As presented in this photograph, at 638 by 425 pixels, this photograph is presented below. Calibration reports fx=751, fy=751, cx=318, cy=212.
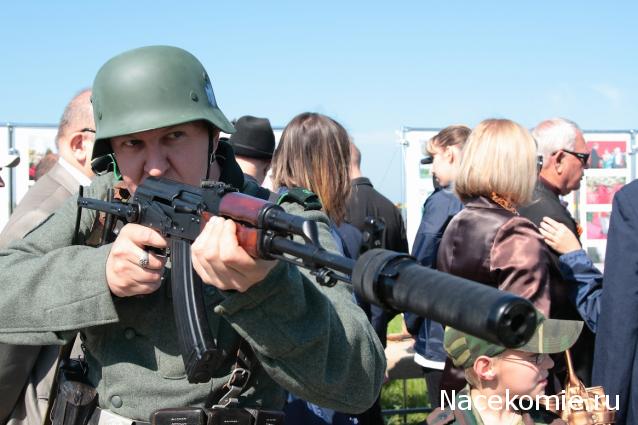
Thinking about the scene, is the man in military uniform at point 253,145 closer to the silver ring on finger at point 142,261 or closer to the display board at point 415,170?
the display board at point 415,170

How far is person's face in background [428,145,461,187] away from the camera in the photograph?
6.39 metres

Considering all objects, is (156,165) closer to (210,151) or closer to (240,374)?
(210,151)

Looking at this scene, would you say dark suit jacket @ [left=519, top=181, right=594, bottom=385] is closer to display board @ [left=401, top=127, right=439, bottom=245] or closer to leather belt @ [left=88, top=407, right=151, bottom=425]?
leather belt @ [left=88, top=407, right=151, bottom=425]

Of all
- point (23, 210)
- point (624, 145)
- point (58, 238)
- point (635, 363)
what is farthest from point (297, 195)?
point (624, 145)

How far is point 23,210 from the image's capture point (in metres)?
3.70

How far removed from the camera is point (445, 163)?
6457 millimetres

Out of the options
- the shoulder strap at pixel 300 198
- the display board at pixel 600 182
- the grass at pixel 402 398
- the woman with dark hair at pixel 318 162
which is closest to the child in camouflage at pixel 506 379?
the woman with dark hair at pixel 318 162

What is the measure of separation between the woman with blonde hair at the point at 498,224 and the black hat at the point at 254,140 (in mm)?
1896

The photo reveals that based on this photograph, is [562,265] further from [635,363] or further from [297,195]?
[297,195]

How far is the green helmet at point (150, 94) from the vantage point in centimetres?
230

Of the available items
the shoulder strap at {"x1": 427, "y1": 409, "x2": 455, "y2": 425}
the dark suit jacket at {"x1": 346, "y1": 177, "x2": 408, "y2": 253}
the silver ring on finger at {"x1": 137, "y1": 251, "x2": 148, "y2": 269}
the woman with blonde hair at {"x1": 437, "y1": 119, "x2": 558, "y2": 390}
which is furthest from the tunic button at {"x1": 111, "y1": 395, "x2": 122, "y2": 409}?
the dark suit jacket at {"x1": 346, "y1": 177, "x2": 408, "y2": 253}

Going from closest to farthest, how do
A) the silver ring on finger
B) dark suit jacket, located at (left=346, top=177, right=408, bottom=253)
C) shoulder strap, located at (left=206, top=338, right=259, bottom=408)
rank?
1. the silver ring on finger
2. shoulder strap, located at (left=206, top=338, right=259, bottom=408)
3. dark suit jacket, located at (left=346, top=177, right=408, bottom=253)

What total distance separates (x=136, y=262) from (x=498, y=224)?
236 centimetres

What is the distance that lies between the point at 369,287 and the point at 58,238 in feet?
4.55
